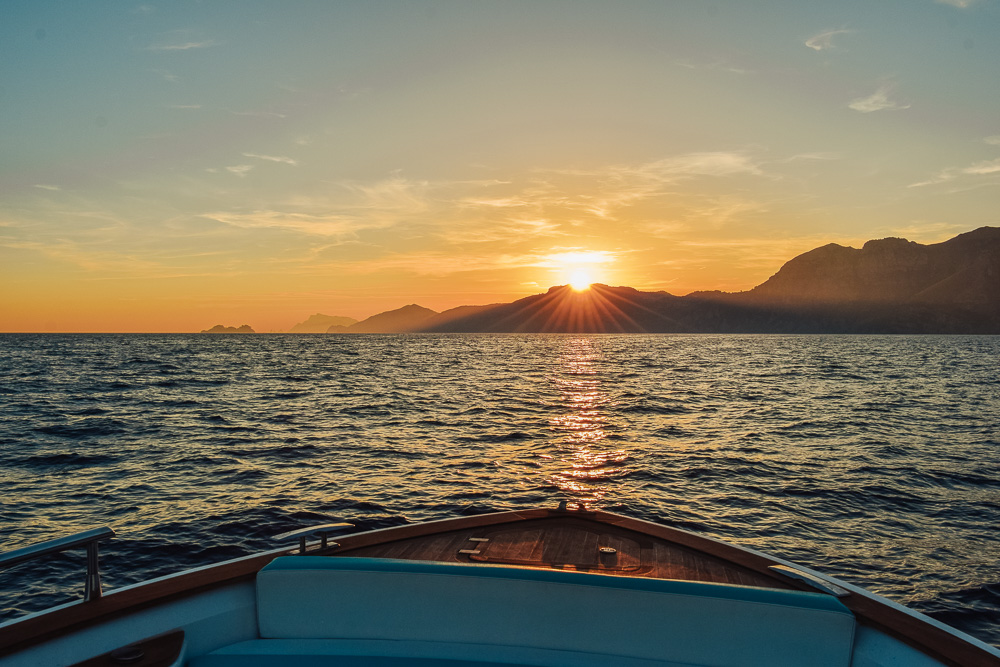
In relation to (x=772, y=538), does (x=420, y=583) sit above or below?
above

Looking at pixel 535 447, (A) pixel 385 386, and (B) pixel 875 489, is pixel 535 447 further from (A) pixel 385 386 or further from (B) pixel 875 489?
(A) pixel 385 386

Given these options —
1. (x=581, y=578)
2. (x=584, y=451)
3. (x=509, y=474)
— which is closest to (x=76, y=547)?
(x=581, y=578)

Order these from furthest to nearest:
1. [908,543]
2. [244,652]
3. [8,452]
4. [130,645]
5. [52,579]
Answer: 1. [8,452]
2. [908,543]
3. [52,579]
4. [244,652]
5. [130,645]

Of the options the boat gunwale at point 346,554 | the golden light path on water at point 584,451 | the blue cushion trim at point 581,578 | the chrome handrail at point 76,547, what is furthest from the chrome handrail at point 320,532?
the golden light path on water at point 584,451

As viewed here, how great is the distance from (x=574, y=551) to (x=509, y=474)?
1249 centimetres

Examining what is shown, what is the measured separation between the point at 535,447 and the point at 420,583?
18.6m

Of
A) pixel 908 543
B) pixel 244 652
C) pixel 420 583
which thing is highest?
pixel 420 583

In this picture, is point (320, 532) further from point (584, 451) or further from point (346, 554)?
point (584, 451)

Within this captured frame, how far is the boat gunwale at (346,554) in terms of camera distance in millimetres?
3977

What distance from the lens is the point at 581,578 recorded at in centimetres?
448

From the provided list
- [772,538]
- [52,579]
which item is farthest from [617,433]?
[52,579]

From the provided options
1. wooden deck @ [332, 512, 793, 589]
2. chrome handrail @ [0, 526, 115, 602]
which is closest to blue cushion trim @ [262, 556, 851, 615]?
wooden deck @ [332, 512, 793, 589]

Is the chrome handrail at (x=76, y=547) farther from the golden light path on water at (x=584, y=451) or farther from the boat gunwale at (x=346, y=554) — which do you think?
the golden light path on water at (x=584, y=451)

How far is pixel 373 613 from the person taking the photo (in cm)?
470
